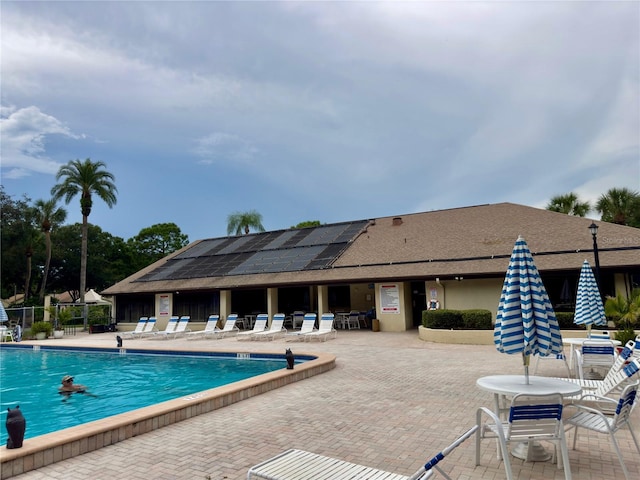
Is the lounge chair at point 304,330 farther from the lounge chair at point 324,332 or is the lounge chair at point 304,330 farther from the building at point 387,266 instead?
the building at point 387,266

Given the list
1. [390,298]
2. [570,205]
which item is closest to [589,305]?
[390,298]

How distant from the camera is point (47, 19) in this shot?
7.86 m

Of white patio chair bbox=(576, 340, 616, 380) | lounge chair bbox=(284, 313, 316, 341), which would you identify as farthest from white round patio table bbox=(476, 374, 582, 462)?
lounge chair bbox=(284, 313, 316, 341)

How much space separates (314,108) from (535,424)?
62.8 ft

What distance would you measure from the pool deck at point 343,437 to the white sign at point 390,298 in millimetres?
10498

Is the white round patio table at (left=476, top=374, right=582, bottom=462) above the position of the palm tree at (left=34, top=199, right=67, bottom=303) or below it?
below

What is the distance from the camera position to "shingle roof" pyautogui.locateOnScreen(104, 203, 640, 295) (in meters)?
17.6

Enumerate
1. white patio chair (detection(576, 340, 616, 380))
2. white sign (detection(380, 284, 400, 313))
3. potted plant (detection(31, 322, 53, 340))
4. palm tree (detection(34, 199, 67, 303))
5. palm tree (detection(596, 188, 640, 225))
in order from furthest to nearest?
palm tree (detection(34, 199, 67, 303)) < palm tree (detection(596, 188, 640, 225)) < potted plant (detection(31, 322, 53, 340)) < white sign (detection(380, 284, 400, 313)) < white patio chair (detection(576, 340, 616, 380))

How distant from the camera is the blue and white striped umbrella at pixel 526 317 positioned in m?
4.64

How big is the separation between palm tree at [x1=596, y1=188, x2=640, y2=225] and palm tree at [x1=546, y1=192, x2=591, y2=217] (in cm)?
111

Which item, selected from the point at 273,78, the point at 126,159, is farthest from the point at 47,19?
the point at 126,159

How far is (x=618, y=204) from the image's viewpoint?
27.5 m

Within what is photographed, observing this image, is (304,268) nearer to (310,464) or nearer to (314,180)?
(314,180)

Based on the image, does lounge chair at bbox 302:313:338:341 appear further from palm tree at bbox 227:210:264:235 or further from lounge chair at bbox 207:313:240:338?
palm tree at bbox 227:210:264:235
